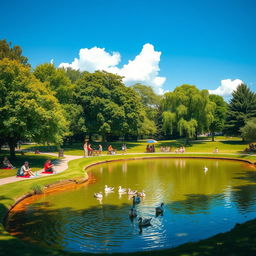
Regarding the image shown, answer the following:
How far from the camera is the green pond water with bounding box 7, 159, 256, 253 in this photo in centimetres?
1073

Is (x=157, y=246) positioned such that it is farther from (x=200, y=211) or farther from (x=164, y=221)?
(x=200, y=211)

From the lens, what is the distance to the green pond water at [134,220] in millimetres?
10727

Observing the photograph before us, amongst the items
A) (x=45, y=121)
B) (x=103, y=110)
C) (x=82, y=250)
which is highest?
(x=103, y=110)

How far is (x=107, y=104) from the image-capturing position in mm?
50562

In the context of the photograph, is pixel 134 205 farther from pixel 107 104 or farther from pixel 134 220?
pixel 107 104

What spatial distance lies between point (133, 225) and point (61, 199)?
6.80 m

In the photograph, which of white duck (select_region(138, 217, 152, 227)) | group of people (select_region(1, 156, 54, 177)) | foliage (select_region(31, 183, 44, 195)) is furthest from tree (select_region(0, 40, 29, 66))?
white duck (select_region(138, 217, 152, 227))

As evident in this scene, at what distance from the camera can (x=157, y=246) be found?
9.98 metres

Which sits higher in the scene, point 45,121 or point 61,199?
point 45,121

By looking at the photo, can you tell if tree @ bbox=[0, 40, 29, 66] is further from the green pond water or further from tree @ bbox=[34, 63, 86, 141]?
the green pond water

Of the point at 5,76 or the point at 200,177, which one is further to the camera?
the point at 5,76

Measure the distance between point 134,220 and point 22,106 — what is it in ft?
60.8

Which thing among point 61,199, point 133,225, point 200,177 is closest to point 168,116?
point 200,177

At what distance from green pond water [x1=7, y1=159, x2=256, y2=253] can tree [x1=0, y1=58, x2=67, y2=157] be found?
10.2 meters
